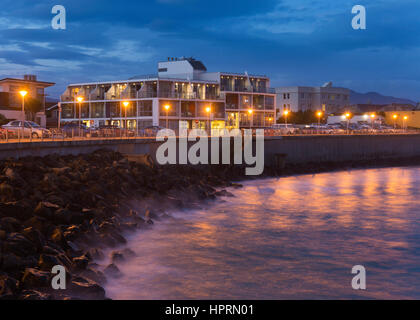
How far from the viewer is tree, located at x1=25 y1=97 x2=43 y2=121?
65.9 meters

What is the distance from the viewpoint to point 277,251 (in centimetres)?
1947

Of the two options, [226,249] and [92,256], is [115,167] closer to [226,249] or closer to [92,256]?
[226,249]

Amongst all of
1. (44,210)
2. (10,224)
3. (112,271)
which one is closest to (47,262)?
(112,271)

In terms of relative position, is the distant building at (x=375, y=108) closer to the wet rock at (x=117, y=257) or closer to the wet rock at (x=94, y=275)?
the wet rock at (x=117, y=257)

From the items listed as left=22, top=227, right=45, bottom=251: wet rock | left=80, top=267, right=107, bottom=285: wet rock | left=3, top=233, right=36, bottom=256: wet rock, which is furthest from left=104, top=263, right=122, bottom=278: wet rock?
left=3, top=233, right=36, bottom=256: wet rock

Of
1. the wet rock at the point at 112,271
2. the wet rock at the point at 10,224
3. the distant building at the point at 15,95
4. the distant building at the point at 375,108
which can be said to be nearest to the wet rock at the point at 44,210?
the wet rock at the point at 10,224

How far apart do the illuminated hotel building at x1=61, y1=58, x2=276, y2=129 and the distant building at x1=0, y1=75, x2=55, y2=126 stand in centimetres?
581

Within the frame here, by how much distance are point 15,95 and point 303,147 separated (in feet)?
126

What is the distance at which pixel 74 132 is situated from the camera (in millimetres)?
40406

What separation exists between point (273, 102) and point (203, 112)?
15.7 m

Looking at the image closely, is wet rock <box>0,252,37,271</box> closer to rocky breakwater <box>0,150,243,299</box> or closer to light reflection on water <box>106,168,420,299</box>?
rocky breakwater <box>0,150,243,299</box>

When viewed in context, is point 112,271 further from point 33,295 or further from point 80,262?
point 33,295

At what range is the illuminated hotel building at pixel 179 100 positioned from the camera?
7669cm

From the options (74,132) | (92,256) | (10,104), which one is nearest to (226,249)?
(92,256)
